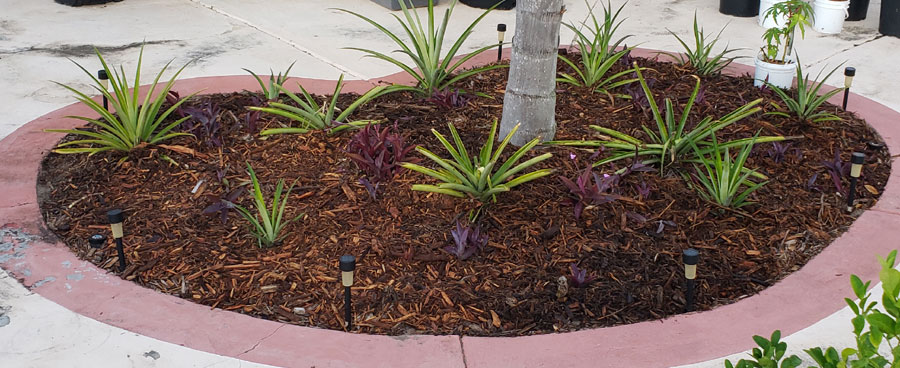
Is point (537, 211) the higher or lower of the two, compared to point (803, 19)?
lower

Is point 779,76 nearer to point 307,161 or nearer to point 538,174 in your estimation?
point 538,174

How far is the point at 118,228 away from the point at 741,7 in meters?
6.56

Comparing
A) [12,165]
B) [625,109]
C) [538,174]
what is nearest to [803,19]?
[625,109]

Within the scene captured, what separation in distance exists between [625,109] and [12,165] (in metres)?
3.65

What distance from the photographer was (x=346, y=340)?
138 inches

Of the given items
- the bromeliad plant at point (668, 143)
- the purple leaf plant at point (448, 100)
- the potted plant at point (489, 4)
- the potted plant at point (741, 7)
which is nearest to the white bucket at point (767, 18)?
the potted plant at point (741, 7)

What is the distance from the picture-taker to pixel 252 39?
297 inches

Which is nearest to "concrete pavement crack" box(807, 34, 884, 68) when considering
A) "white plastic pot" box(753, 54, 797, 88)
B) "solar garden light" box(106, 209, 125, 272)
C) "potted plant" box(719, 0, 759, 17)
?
"white plastic pot" box(753, 54, 797, 88)

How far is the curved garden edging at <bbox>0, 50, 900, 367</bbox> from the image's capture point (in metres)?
3.41

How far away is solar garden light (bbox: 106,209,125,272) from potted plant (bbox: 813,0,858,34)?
20.7 feet

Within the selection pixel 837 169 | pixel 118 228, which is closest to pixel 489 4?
pixel 837 169

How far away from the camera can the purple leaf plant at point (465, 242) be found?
12.9 feet

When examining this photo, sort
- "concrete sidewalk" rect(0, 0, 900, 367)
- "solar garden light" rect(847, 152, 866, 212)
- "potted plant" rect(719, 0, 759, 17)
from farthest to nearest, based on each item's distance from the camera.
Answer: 1. "potted plant" rect(719, 0, 759, 17)
2. "concrete sidewalk" rect(0, 0, 900, 367)
3. "solar garden light" rect(847, 152, 866, 212)

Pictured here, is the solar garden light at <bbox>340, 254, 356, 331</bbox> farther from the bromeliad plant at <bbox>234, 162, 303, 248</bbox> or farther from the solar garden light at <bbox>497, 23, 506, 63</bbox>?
the solar garden light at <bbox>497, 23, 506, 63</bbox>
